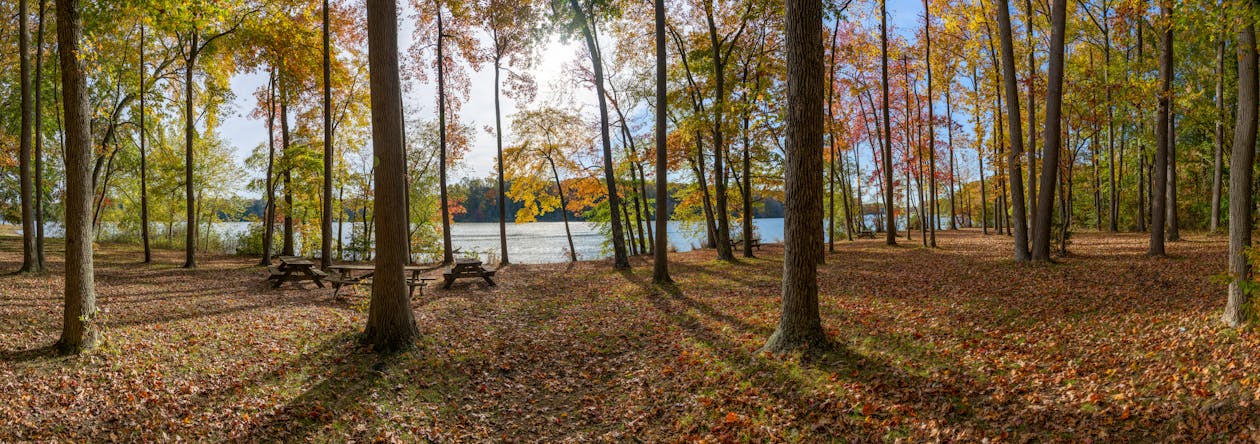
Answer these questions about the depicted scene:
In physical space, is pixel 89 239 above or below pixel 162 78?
below

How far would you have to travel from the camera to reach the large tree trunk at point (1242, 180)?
18.5ft

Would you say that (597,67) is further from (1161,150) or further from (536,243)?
(536,243)

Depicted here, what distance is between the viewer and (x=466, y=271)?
13234 millimetres

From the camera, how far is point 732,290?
1127 cm

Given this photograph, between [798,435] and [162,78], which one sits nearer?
[798,435]

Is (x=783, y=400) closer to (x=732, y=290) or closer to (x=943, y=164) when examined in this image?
(x=732, y=290)

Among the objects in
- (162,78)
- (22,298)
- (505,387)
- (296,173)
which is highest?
(162,78)

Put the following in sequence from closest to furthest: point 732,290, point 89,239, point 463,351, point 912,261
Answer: point 89,239, point 463,351, point 732,290, point 912,261

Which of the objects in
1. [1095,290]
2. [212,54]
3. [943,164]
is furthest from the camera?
[943,164]

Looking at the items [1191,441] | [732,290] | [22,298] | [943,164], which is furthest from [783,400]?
[943,164]

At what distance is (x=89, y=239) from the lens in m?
6.31

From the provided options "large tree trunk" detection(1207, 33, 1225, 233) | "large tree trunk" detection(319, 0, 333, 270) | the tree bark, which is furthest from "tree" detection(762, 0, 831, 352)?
"large tree trunk" detection(1207, 33, 1225, 233)

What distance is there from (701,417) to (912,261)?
11707mm

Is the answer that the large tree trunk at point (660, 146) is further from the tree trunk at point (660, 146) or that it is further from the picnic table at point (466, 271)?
the picnic table at point (466, 271)
